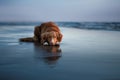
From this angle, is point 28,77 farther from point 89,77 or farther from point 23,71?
point 89,77

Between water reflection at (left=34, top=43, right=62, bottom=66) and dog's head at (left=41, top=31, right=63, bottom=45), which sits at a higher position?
dog's head at (left=41, top=31, right=63, bottom=45)

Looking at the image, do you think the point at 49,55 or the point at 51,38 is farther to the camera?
the point at 51,38

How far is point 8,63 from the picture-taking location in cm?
492

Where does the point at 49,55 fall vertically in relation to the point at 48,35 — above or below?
below

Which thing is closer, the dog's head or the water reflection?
the water reflection

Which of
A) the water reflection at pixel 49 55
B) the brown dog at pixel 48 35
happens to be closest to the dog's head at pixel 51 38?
the brown dog at pixel 48 35

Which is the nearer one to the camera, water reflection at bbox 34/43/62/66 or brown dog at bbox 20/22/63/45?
water reflection at bbox 34/43/62/66

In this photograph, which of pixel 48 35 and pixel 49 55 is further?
pixel 48 35

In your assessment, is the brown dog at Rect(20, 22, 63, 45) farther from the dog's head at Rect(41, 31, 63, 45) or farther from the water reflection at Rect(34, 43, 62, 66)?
the water reflection at Rect(34, 43, 62, 66)

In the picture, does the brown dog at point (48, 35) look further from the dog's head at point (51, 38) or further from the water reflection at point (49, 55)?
the water reflection at point (49, 55)

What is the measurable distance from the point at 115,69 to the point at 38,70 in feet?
4.21

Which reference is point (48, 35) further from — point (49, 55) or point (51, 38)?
point (49, 55)

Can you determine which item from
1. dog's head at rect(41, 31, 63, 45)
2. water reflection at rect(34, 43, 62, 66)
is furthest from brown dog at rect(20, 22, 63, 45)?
water reflection at rect(34, 43, 62, 66)

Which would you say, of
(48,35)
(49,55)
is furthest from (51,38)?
(49,55)
